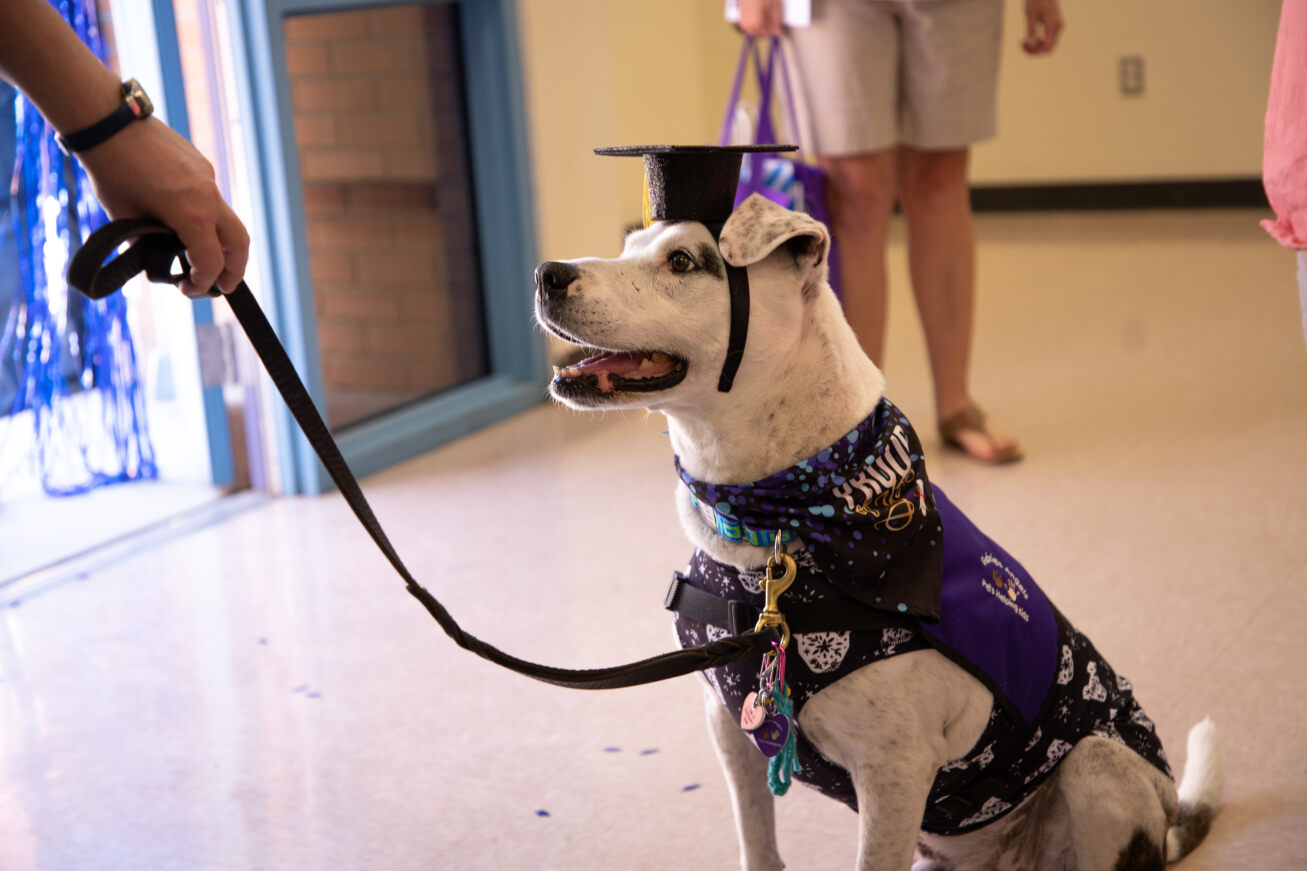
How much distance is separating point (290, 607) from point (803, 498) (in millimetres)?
1472

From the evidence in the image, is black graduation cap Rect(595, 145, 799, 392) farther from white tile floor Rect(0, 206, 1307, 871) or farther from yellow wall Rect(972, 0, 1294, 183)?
yellow wall Rect(972, 0, 1294, 183)

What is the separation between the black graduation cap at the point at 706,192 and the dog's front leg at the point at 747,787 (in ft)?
1.23

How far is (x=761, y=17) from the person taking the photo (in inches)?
109

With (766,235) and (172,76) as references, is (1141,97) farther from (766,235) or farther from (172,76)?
(766,235)

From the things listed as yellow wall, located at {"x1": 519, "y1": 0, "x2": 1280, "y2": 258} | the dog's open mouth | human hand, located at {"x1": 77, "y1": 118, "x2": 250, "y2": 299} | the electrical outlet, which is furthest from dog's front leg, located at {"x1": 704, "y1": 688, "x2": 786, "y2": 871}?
the electrical outlet

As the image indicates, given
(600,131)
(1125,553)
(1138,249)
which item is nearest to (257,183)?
(600,131)

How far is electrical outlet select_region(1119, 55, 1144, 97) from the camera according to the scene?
5832 millimetres

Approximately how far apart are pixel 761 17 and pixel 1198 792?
187cm

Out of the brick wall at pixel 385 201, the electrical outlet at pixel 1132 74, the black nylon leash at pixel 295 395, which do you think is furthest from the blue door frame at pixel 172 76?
the electrical outlet at pixel 1132 74

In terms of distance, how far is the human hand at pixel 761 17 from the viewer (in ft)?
9.06

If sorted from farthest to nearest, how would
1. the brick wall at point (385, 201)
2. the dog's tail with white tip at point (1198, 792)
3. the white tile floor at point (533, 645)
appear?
the brick wall at point (385, 201)
the white tile floor at point (533, 645)
the dog's tail with white tip at point (1198, 792)

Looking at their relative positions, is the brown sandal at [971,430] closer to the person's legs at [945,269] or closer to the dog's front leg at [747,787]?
the person's legs at [945,269]

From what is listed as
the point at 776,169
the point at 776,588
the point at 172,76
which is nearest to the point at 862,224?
the point at 776,169

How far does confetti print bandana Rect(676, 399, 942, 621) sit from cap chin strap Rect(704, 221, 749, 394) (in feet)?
0.33
